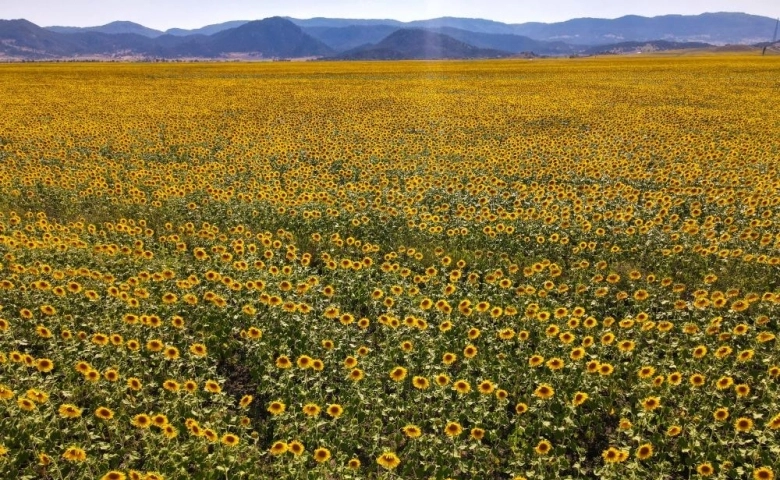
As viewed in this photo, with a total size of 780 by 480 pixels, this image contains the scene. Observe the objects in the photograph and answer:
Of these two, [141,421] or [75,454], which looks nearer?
[75,454]

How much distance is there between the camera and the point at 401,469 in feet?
16.5

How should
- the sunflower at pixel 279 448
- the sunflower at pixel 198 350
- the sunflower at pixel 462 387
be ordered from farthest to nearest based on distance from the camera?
the sunflower at pixel 198 350
the sunflower at pixel 462 387
the sunflower at pixel 279 448

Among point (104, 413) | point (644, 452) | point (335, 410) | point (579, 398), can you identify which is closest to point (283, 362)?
point (335, 410)

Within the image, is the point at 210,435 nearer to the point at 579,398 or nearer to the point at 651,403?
the point at 579,398

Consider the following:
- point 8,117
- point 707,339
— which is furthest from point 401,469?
point 8,117

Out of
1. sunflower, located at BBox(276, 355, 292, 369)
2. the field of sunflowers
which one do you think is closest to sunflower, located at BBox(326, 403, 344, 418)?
the field of sunflowers

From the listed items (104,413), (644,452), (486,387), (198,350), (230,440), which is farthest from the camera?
(198,350)

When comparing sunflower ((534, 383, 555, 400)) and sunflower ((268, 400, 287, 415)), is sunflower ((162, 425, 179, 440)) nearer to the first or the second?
sunflower ((268, 400, 287, 415))

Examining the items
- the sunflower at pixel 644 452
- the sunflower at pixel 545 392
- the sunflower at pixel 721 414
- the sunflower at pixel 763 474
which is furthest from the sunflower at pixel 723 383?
the sunflower at pixel 545 392

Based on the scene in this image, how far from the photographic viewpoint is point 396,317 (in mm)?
7156

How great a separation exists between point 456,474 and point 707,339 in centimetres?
399

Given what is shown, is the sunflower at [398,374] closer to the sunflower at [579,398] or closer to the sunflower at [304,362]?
the sunflower at [304,362]

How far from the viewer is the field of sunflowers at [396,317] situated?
503cm

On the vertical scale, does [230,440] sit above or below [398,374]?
below
